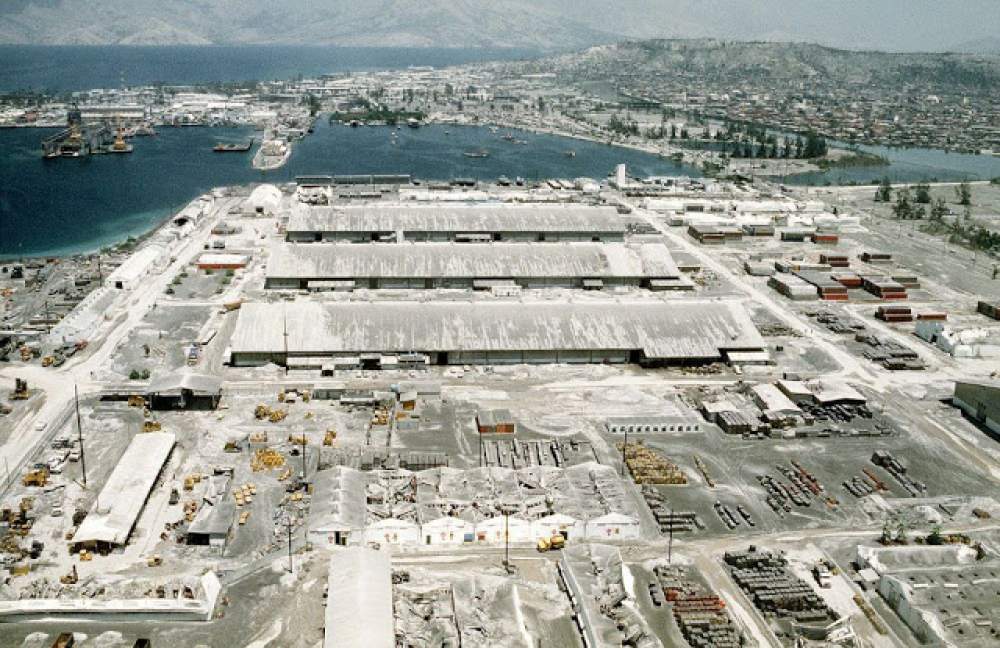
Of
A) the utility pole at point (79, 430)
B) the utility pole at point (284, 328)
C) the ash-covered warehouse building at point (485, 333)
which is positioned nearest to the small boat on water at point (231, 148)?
the ash-covered warehouse building at point (485, 333)

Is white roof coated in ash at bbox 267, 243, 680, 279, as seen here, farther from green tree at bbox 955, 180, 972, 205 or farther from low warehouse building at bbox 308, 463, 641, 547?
green tree at bbox 955, 180, 972, 205

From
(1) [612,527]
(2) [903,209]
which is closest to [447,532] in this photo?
(1) [612,527]

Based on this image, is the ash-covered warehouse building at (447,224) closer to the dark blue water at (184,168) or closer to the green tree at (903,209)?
the dark blue water at (184,168)

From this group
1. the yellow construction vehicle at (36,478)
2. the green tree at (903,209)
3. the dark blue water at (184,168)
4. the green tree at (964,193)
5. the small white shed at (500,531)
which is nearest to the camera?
the small white shed at (500,531)

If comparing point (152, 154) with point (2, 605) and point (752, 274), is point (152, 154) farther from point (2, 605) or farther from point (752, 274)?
point (2, 605)

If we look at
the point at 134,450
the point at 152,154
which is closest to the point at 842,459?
the point at 134,450

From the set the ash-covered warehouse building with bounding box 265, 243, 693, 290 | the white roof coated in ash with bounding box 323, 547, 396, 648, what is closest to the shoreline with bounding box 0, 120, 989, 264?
the ash-covered warehouse building with bounding box 265, 243, 693, 290
